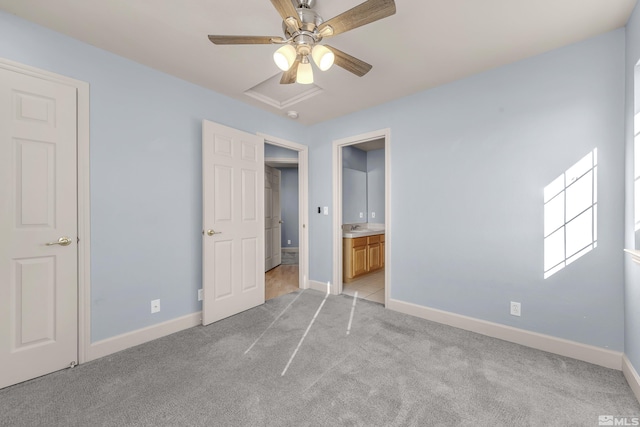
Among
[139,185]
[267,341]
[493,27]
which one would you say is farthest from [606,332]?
[139,185]

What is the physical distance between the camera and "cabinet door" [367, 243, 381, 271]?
474 centimetres

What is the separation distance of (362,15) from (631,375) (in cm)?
288

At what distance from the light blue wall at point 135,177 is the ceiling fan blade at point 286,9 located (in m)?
1.72

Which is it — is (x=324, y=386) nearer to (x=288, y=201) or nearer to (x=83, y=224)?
(x=83, y=224)

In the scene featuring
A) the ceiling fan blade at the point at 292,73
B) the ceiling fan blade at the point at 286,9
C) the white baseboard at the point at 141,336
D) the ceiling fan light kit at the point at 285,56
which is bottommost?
the white baseboard at the point at 141,336

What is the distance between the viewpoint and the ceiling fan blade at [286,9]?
1.37m

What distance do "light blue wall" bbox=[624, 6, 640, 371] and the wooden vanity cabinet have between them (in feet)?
9.60

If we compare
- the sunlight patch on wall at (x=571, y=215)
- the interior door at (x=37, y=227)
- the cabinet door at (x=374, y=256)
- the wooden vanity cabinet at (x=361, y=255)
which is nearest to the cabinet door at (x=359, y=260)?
the wooden vanity cabinet at (x=361, y=255)

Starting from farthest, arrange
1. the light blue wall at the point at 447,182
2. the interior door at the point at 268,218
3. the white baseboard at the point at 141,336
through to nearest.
→ the interior door at the point at 268,218 < the white baseboard at the point at 141,336 < the light blue wall at the point at 447,182

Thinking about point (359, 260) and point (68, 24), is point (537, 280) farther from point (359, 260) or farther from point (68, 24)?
point (68, 24)

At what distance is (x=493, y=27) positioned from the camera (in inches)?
76.9

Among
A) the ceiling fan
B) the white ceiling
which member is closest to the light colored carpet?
the ceiling fan

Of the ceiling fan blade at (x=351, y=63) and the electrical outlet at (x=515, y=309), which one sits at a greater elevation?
the ceiling fan blade at (x=351, y=63)

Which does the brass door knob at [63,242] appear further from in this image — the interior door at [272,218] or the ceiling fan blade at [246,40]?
the interior door at [272,218]
